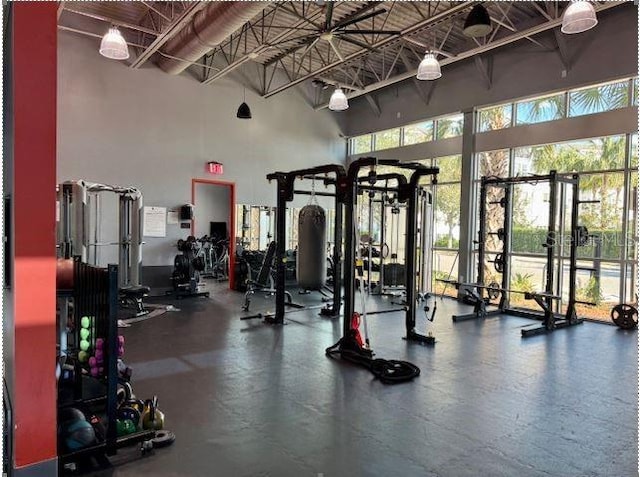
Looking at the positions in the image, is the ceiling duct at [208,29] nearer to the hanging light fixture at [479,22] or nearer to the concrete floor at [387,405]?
the hanging light fixture at [479,22]

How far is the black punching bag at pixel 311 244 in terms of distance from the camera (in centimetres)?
638

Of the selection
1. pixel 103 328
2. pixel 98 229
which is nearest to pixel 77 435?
pixel 103 328

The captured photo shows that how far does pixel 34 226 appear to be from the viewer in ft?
7.85

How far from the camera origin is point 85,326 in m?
3.00

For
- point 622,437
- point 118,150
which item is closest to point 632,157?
point 622,437

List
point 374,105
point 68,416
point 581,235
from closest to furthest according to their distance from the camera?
point 68,416 → point 581,235 → point 374,105

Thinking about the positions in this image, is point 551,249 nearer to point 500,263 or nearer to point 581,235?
point 581,235

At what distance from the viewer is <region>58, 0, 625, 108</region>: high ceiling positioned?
631 cm

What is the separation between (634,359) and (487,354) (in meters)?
1.58

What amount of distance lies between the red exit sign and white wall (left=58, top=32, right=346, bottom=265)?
12 centimetres

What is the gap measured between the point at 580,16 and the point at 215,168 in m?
7.19

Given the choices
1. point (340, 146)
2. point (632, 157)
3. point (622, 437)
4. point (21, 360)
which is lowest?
point (622, 437)

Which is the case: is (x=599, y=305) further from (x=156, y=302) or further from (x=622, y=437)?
(x=156, y=302)

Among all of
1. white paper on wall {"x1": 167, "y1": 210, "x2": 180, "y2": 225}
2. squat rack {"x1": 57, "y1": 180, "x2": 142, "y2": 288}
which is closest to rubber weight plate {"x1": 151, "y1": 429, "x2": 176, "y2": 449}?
Result: squat rack {"x1": 57, "y1": 180, "x2": 142, "y2": 288}
